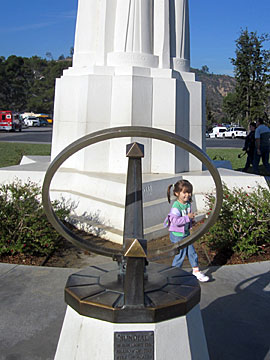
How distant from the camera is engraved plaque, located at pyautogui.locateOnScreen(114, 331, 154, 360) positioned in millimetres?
2105

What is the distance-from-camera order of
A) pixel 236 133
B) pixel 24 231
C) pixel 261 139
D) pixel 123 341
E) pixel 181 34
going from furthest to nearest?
pixel 236 133 → pixel 261 139 → pixel 181 34 → pixel 24 231 → pixel 123 341

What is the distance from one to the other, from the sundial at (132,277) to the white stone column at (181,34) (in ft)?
19.7

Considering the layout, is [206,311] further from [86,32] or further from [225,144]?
[225,144]

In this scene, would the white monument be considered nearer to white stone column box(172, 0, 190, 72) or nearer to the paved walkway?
white stone column box(172, 0, 190, 72)

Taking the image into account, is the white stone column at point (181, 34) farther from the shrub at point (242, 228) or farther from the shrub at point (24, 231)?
the shrub at point (24, 231)

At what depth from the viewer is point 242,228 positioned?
17.1ft

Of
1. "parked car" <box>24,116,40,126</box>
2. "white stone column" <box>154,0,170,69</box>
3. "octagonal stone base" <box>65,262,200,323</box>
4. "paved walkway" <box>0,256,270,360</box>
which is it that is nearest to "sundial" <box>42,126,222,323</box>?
"octagonal stone base" <box>65,262,200,323</box>

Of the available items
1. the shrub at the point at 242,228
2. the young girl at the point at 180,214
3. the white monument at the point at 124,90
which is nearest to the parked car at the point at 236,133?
the white monument at the point at 124,90

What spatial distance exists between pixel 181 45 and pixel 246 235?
4.46 meters

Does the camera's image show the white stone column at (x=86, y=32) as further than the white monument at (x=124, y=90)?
Yes

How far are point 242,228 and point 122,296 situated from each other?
3298 millimetres

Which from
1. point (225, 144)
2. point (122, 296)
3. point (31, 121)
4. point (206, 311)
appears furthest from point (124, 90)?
point (31, 121)

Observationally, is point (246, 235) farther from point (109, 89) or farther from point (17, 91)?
point (17, 91)

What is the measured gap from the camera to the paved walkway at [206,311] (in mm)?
3043
